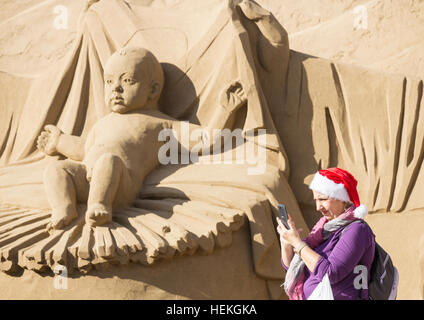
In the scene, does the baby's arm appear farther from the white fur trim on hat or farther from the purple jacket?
the purple jacket

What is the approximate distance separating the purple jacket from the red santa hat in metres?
0.12

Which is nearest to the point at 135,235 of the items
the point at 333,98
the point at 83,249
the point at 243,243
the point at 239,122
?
the point at 83,249

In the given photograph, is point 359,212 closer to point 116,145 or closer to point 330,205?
point 330,205

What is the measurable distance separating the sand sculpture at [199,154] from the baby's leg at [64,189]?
0.01 meters

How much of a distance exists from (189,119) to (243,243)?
1.24 meters

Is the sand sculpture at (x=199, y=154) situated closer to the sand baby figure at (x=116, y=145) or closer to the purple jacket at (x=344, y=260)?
the sand baby figure at (x=116, y=145)

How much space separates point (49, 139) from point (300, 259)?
2.96 m

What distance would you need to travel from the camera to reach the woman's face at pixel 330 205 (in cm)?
359

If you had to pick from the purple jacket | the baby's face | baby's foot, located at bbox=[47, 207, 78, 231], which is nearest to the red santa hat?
the purple jacket

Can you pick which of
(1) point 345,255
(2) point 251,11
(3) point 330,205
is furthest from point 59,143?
(1) point 345,255

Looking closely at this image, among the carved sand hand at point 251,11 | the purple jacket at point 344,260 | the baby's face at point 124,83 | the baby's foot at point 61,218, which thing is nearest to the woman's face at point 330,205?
the purple jacket at point 344,260

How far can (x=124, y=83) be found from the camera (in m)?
5.71

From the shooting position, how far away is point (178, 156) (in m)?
5.71
